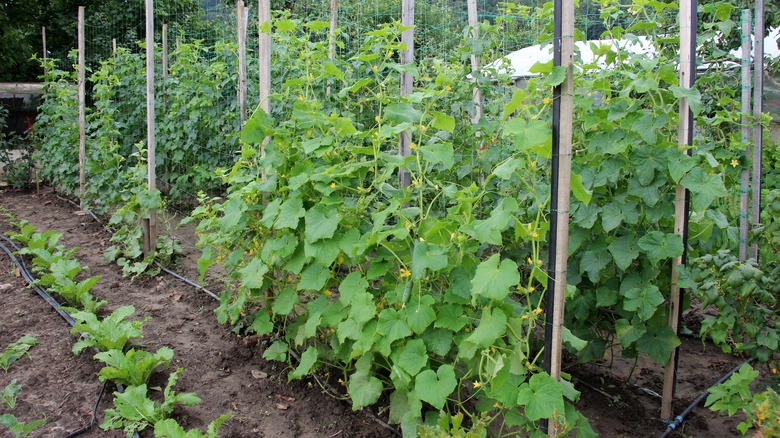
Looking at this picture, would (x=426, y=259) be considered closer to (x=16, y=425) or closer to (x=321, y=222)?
(x=321, y=222)

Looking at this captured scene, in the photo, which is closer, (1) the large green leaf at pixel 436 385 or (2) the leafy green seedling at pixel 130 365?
(1) the large green leaf at pixel 436 385

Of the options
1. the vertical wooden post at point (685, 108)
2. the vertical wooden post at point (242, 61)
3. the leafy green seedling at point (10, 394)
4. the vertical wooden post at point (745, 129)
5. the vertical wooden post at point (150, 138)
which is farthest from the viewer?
the vertical wooden post at point (150, 138)

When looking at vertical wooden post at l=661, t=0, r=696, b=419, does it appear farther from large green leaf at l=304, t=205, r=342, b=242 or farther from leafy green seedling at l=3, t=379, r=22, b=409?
leafy green seedling at l=3, t=379, r=22, b=409

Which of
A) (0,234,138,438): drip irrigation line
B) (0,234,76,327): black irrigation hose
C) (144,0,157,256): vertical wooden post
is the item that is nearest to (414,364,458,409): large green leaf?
(0,234,138,438): drip irrigation line

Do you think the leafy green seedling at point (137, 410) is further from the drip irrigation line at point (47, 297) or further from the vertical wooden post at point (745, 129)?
the vertical wooden post at point (745, 129)

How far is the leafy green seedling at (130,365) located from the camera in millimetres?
3510

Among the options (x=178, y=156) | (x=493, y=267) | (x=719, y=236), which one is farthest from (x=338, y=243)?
(x=178, y=156)

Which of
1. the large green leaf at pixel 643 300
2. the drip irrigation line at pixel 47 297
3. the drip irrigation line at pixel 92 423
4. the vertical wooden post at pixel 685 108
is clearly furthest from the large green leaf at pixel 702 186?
the drip irrigation line at pixel 92 423

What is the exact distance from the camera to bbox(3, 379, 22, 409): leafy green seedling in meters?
3.41

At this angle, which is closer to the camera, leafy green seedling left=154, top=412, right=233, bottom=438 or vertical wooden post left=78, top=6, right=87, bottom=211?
leafy green seedling left=154, top=412, right=233, bottom=438

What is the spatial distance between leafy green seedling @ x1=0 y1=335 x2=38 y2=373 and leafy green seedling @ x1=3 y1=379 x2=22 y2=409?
1.34ft

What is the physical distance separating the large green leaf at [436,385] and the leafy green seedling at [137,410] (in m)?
1.31

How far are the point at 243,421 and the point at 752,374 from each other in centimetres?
242

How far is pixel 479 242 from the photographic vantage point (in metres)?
3.08
